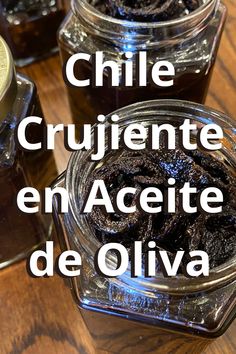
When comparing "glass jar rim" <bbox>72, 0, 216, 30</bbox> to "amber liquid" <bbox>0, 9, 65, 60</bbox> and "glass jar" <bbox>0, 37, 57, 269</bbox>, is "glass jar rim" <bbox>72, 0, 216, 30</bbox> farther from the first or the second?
"amber liquid" <bbox>0, 9, 65, 60</bbox>

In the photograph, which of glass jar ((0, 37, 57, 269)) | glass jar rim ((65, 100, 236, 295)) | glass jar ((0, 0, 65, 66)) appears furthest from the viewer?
glass jar ((0, 0, 65, 66))

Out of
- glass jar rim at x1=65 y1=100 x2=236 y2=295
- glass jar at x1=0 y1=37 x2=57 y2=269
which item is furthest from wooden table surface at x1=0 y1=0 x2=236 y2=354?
glass jar rim at x1=65 y1=100 x2=236 y2=295

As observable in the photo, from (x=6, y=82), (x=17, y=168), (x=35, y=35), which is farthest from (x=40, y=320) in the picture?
(x=35, y=35)

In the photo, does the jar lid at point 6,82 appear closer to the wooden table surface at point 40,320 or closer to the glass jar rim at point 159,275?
the glass jar rim at point 159,275

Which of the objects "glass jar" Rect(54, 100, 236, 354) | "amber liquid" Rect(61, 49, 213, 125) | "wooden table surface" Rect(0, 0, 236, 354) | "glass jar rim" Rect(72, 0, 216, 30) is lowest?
"wooden table surface" Rect(0, 0, 236, 354)

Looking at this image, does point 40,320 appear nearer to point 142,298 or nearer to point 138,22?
point 142,298

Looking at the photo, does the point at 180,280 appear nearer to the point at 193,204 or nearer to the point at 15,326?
the point at 193,204
